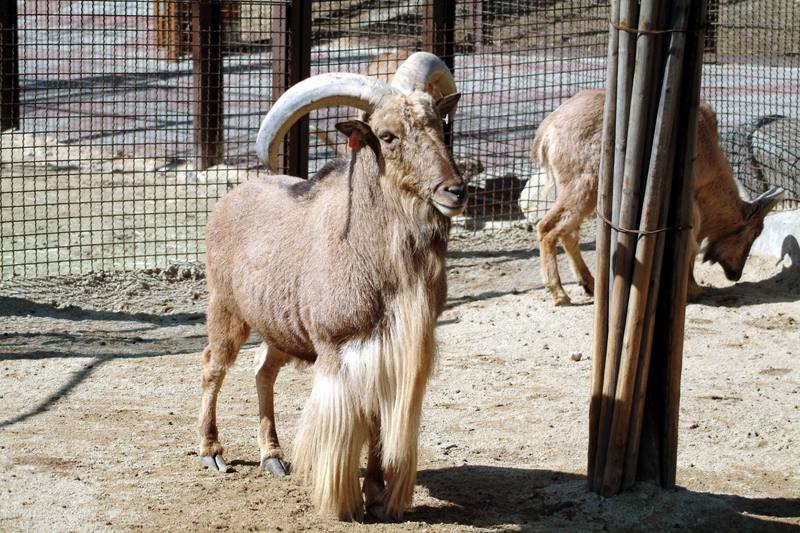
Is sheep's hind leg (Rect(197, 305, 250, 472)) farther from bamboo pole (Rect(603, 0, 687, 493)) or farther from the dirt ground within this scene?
bamboo pole (Rect(603, 0, 687, 493))

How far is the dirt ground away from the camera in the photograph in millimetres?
5301

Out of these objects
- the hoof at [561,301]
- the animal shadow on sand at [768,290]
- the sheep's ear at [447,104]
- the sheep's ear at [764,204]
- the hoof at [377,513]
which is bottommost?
the hoof at [377,513]

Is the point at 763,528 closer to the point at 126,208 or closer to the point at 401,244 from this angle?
the point at 401,244

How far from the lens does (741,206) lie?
10383mm

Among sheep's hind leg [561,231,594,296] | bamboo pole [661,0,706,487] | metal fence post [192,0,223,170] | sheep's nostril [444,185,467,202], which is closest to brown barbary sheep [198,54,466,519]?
sheep's nostril [444,185,467,202]

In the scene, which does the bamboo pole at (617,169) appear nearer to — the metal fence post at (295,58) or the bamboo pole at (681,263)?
the bamboo pole at (681,263)

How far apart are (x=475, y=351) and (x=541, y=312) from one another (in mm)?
1186

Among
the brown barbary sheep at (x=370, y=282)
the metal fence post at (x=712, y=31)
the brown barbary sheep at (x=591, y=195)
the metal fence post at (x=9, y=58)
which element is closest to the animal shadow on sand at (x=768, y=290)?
the brown barbary sheep at (x=591, y=195)

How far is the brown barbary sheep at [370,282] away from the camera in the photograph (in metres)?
5.01

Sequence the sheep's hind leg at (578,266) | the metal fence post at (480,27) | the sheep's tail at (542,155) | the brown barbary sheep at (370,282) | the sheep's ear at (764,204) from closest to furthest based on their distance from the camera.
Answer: the brown barbary sheep at (370,282), the sheep's hind leg at (578,266), the sheep's tail at (542,155), the sheep's ear at (764,204), the metal fence post at (480,27)

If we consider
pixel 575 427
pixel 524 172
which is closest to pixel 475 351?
pixel 575 427

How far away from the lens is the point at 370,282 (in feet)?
16.7

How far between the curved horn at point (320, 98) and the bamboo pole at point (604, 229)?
1.05 metres

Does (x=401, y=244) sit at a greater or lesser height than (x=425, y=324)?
greater
